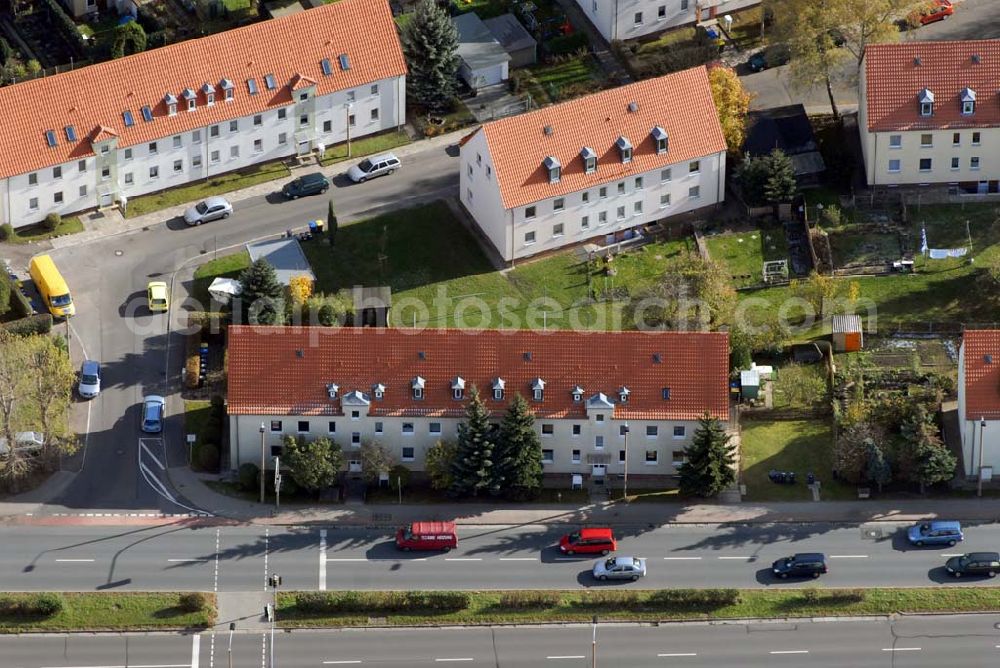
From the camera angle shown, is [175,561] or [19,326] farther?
[19,326]

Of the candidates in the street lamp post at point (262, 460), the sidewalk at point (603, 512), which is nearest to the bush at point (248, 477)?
the street lamp post at point (262, 460)

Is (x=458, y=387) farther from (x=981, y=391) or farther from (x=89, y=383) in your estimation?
(x=981, y=391)

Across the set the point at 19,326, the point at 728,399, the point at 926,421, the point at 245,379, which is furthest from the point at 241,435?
the point at 926,421

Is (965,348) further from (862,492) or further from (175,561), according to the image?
(175,561)

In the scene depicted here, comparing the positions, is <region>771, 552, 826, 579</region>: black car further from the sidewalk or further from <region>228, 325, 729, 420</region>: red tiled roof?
<region>228, 325, 729, 420</region>: red tiled roof

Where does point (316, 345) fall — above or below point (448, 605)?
above

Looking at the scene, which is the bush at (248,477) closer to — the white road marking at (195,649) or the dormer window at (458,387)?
the white road marking at (195,649)
